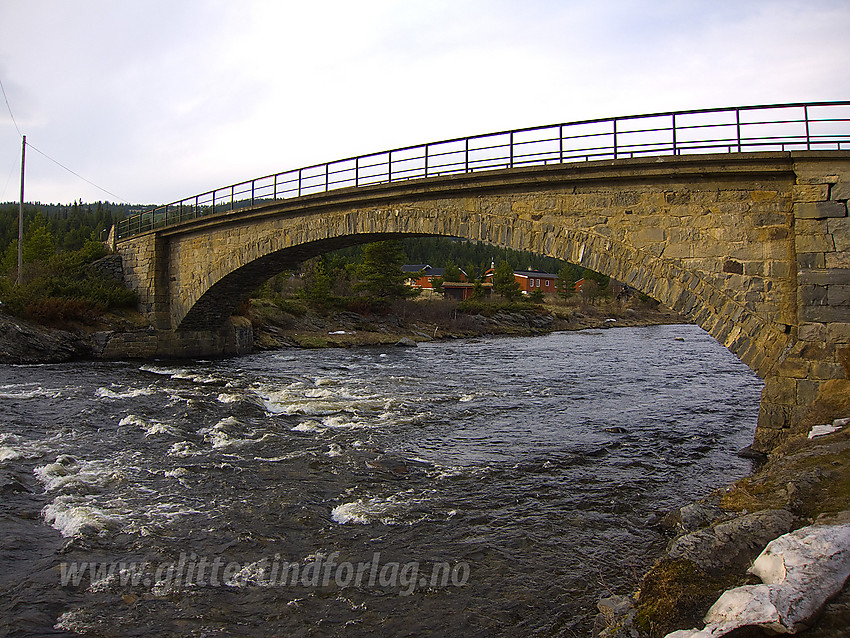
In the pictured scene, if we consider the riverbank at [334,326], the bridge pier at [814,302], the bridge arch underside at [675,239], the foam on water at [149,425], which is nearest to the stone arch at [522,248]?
the bridge arch underside at [675,239]

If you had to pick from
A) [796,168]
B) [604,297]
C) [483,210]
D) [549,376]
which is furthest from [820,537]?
[604,297]

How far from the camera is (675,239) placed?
1216 cm

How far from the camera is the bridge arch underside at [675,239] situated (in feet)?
36.0

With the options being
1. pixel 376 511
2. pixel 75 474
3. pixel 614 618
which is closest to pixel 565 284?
pixel 376 511

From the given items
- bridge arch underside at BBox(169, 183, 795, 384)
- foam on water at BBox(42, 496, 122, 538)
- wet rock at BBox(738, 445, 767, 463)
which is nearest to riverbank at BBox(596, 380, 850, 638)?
wet rock at BBox(738, 445, 767, 463)

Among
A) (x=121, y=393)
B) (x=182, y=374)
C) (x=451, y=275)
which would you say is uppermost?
(x=451, y=275)

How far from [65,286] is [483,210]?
70.0ft

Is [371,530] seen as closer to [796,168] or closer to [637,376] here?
[796,168]

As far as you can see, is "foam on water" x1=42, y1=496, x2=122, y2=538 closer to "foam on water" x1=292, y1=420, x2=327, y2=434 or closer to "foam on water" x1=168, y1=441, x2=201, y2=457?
"foam on water" x1=168, y1=441, x2=201, y2=457

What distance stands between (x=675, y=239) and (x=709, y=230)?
68 cm

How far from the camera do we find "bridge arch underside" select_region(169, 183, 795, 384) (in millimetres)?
10969

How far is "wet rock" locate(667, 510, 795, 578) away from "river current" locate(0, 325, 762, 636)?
1.24 meters

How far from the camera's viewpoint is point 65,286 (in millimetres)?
26562

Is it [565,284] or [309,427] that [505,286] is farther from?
[309,427]
